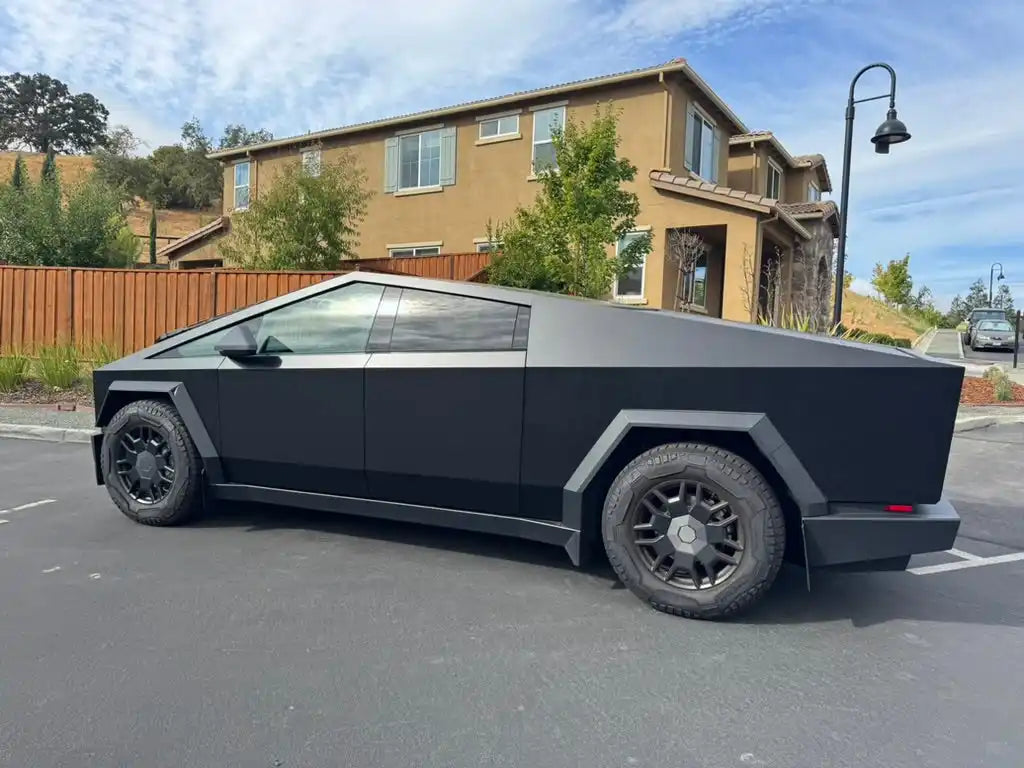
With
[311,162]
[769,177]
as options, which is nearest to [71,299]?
[311,162]

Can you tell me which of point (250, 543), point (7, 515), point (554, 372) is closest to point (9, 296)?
point (7, 515)

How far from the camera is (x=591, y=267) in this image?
11.3 metres

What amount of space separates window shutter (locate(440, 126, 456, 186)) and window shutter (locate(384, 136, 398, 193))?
162 cm

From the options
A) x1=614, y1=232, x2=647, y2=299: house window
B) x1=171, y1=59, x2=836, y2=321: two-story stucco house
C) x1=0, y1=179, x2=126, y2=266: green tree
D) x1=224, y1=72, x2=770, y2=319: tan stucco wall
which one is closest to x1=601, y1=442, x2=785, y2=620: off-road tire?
x1=171, y1=59, x2=836, y2=321: two-story stucco house

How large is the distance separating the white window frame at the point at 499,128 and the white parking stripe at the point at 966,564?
1475 cm

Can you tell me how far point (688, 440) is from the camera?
3352 millimetres

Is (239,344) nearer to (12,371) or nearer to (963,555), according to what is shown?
(963,555)

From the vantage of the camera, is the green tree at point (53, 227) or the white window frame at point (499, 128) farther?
the white window frame at point (499, 128)

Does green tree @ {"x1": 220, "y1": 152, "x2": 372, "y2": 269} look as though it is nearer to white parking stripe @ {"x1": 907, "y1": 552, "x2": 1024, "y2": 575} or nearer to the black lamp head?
the black lamp head

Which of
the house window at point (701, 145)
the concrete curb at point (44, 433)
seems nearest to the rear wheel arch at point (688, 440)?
the concrete curb at point (44, 433)

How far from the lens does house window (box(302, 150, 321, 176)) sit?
17016 millimetres

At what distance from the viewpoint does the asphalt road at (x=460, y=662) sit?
2328 millimetres

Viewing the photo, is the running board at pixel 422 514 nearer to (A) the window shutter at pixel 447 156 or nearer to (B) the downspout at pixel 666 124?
(B) the downspout at pixel 666 124

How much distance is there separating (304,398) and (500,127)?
14.7m
